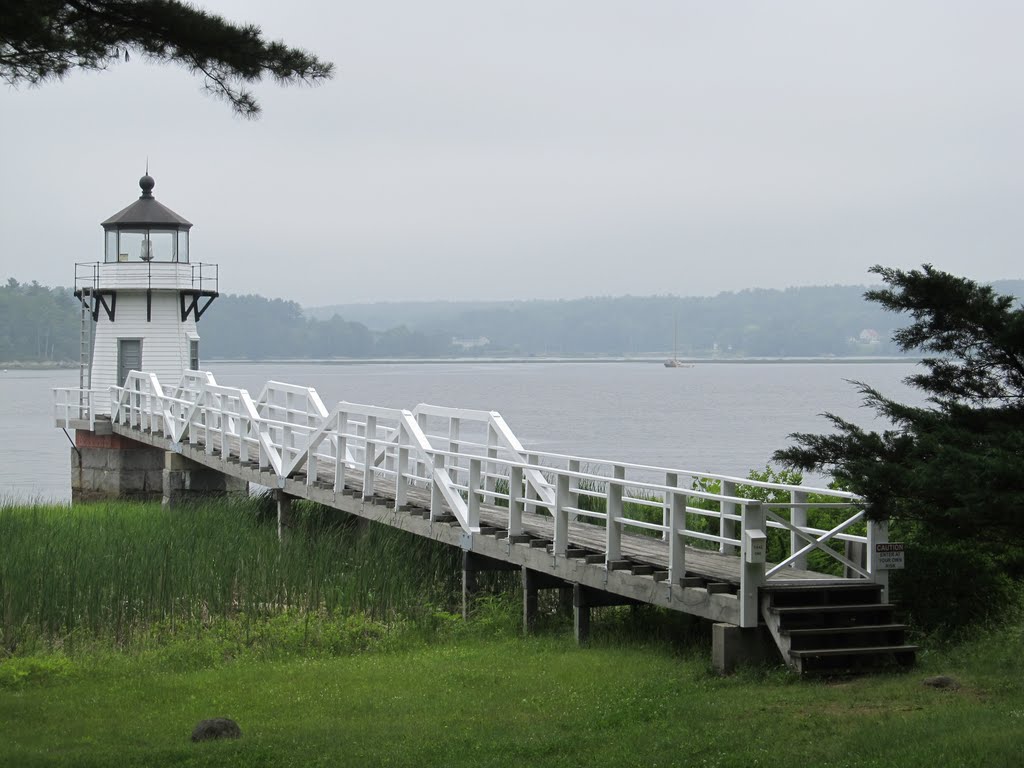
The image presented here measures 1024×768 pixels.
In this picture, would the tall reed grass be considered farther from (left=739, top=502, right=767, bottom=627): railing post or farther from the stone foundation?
the stone foundation

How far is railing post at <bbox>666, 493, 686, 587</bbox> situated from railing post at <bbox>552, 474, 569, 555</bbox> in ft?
5.82

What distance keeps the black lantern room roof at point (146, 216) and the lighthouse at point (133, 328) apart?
2 cm

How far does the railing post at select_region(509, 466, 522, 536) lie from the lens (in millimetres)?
13852

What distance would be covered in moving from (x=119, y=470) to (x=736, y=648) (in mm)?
23713

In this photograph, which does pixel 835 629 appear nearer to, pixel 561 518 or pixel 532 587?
pixel 561 518

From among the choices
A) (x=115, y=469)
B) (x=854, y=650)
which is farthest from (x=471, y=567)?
(x=115, y=469)

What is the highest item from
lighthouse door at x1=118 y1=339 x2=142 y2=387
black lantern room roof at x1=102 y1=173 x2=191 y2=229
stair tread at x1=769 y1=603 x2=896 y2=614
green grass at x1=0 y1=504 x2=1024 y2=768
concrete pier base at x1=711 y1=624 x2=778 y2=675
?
black lantern room roof at x1=102 y1=173 x2=191 y2=229

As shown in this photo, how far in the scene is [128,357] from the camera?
32.8 metres

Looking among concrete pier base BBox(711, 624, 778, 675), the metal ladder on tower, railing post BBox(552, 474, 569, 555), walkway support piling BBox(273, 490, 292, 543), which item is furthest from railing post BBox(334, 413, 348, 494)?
the metal ladder on tower

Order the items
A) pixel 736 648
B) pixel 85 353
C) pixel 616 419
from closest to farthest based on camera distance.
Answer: pixel 736 648
pixel 85 353
pixel 616 419

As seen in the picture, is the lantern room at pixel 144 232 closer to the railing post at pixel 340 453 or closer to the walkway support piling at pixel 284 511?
the walkway support piling at pixel 284 511

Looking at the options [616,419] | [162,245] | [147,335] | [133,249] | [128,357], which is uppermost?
[162,245]

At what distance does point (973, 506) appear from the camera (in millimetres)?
6789

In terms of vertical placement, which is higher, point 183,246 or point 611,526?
point 183,246
